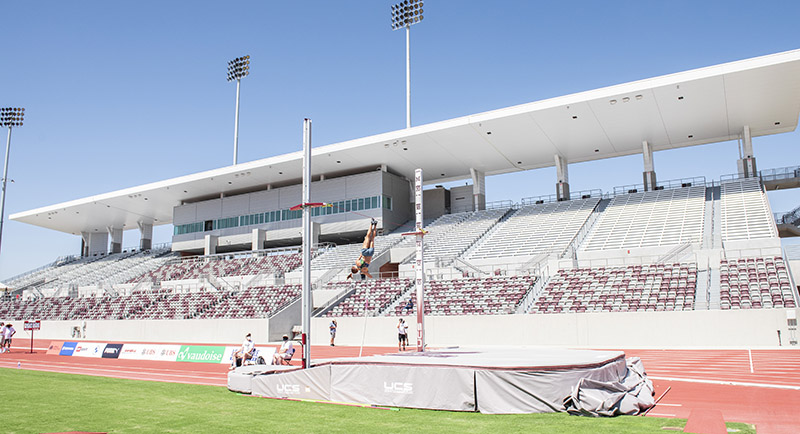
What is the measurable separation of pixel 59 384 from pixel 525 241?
25034 mm

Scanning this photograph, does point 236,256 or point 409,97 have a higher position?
point 409,97

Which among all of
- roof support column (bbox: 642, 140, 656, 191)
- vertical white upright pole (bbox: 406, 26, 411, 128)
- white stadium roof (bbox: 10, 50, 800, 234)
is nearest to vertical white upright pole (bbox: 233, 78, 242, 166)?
white stadium roof (bbox: 10, 50, 800, 234)

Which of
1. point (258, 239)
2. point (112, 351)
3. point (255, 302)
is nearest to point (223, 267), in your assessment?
point (258, 239)

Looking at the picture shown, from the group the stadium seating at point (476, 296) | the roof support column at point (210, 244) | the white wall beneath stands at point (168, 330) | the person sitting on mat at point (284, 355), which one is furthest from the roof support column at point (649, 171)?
the roof support column at point (210, 244)

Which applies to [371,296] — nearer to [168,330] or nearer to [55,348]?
[168,330]

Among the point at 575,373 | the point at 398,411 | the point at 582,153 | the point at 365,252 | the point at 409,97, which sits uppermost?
the point at 409,97

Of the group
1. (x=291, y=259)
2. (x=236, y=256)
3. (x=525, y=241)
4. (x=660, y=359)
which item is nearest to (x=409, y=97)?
(x=525, y=241)

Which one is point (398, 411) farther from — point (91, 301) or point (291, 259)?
point (91, 301)

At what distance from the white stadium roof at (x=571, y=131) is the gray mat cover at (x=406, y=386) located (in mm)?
23001

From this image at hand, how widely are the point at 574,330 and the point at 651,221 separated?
11.8 m

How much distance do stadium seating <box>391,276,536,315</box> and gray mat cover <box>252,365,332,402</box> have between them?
47.5 feet

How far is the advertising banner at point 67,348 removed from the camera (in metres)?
26.6

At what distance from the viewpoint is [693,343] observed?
21047mm

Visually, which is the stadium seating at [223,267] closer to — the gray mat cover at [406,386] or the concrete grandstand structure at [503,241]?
the concrete grandstand structure at [503,241]
